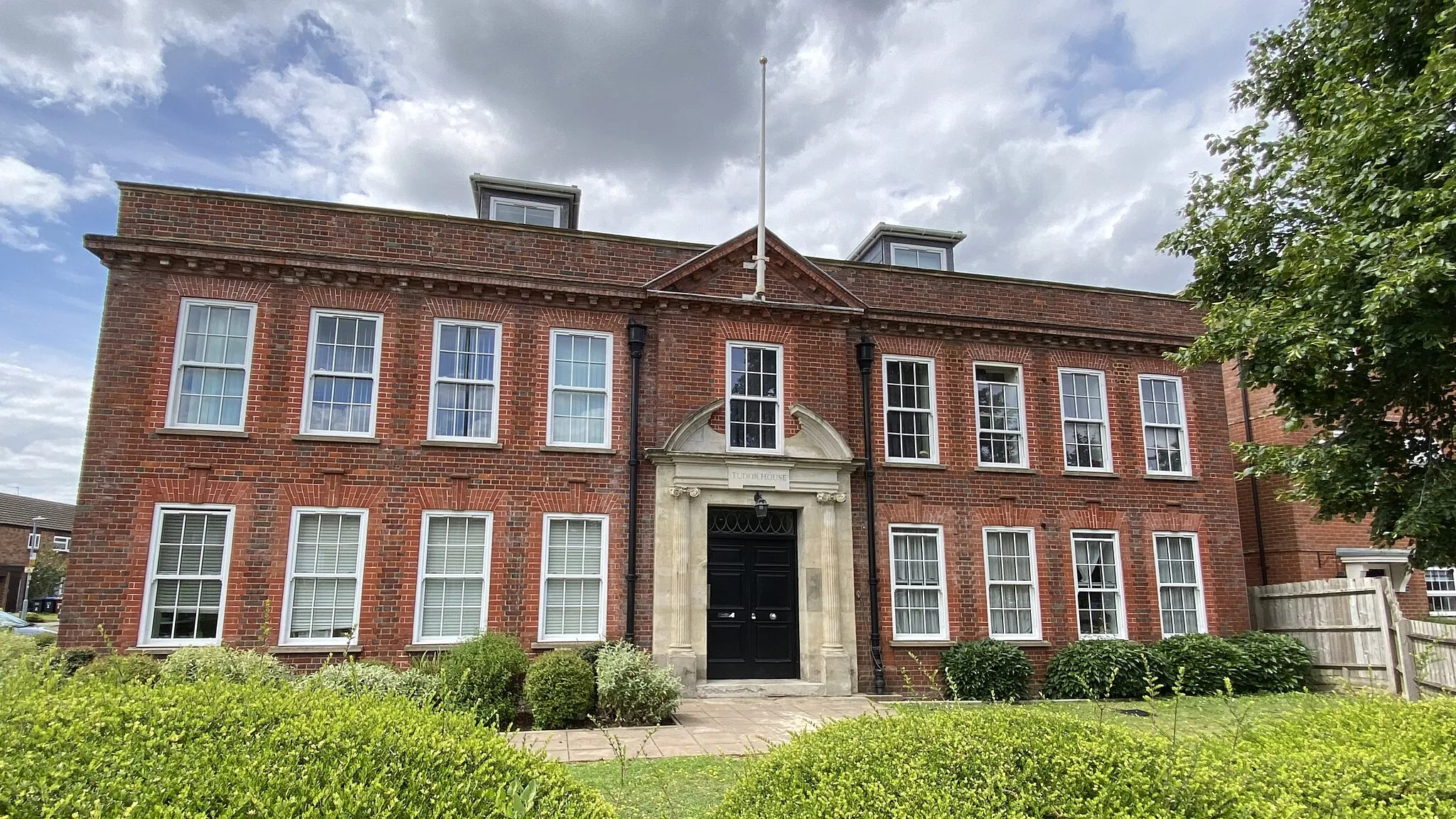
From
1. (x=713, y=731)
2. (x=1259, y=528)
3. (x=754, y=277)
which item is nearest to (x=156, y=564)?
(x=713, y=731)

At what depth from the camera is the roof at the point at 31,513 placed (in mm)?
48500

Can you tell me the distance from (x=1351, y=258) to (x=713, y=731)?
980 centimetres

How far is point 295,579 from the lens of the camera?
42.0 feet

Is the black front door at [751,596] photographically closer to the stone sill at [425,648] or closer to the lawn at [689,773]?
the stone sill at [425,648]

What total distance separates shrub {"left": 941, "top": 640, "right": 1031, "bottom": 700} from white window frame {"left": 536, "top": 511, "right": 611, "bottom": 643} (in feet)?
18.5

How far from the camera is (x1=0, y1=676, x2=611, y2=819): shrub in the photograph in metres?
2.98

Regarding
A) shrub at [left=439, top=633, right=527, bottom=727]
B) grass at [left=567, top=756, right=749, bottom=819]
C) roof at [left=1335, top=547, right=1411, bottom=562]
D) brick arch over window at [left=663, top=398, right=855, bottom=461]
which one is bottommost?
grass at [left=567, top=756, right=749, bottom=819]

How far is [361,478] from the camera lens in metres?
13.2

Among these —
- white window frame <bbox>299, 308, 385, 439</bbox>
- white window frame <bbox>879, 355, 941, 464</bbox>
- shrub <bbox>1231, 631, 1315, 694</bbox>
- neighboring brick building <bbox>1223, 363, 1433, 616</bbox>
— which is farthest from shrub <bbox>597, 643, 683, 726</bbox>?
neighboring brick building <bbox>1223, 363, 1433, 616</bbox>

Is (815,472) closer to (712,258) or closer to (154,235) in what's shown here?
(712,258)

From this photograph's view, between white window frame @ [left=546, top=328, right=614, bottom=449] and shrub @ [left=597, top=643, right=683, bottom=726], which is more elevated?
white window frame @ [left=546, top=328, right=614, bottom=449]

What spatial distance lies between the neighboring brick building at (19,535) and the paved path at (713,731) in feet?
147

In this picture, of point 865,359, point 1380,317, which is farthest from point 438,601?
point 1380,317

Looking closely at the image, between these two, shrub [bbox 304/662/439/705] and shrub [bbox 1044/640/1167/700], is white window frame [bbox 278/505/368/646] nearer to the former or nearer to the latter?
shrub [bbox 304/662/439/705]
